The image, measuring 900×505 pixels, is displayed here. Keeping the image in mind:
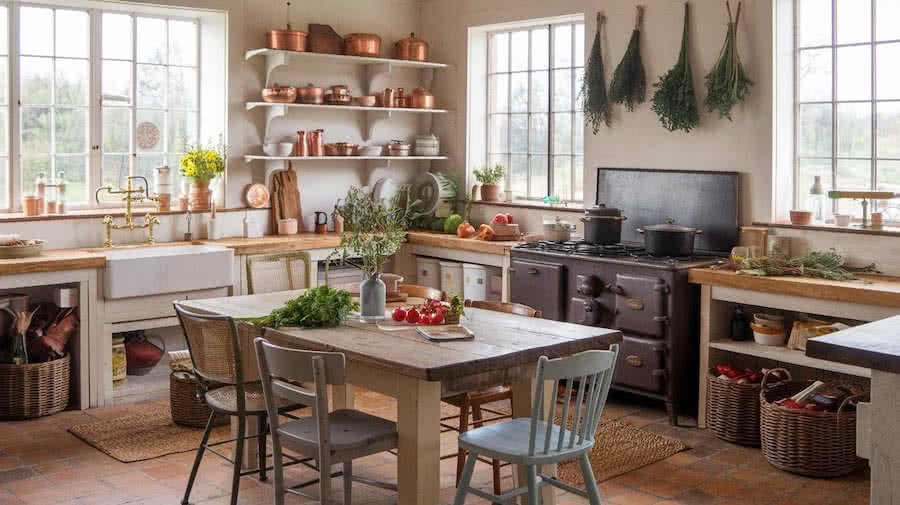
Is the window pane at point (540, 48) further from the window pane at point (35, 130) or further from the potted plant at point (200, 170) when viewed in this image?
the window pane at point (35, 130)

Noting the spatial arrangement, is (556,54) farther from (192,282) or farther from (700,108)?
(192,282)

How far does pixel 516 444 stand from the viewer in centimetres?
397

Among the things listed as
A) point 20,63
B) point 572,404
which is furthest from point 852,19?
point 20,63

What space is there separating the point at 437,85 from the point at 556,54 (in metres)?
1.24

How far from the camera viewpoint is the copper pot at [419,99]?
8.49m

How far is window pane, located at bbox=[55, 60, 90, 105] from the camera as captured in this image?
713cm

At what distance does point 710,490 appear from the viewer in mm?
5074

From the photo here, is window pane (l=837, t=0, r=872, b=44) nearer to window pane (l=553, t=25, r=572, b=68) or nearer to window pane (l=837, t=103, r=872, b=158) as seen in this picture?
window pane (l=837, t=103, r=872, b=158)

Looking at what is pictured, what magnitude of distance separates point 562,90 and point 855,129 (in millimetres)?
2385

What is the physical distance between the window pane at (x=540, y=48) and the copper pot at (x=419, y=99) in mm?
928

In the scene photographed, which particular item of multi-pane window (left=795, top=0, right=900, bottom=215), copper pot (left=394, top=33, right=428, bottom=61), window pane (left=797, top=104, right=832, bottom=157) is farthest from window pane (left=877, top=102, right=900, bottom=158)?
copper pot (left=394, top=33, right=428, bottom=61)

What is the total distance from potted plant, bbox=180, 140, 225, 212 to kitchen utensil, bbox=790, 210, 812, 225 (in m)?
4.02

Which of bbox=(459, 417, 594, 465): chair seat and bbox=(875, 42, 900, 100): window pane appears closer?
bbox=(459, 417, 594, 465): chair seat

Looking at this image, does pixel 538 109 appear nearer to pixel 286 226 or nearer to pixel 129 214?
pixel 286 226
